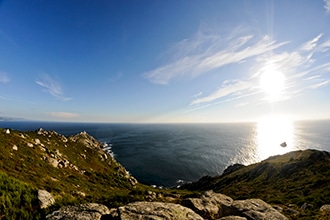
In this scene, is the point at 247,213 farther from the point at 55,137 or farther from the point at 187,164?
the point at 187,164

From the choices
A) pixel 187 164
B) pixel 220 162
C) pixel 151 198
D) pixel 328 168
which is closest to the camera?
pixel 151 198

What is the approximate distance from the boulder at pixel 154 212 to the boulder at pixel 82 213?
1374 millimetres

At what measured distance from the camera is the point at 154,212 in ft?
44.3

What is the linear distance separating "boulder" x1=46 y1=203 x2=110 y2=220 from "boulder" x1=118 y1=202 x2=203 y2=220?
1.37m

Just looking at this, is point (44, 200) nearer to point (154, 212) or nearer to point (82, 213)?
point (82, 213)

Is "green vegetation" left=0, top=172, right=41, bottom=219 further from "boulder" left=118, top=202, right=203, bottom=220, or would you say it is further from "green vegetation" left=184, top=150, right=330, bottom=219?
"green vegetation" left=184, top=150, right=330, bottom=219

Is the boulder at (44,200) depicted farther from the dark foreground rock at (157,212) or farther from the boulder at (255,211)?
the boulder at (255,211)

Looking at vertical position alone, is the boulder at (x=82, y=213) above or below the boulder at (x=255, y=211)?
above

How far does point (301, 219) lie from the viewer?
789 inches

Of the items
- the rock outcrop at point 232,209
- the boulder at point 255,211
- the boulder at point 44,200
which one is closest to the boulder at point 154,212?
the rock outcrop at point 232,209

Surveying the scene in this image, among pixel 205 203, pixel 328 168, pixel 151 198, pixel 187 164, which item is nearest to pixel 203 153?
pixel 187 164

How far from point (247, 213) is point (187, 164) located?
5238 inches

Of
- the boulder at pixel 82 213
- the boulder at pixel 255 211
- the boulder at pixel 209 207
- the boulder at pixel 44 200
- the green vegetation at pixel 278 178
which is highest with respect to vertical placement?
the boulder at pixel 82 213

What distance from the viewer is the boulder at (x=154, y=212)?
42.8ft
